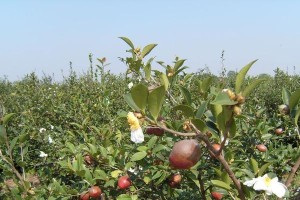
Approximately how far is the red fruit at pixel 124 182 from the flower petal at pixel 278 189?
27.5 inches

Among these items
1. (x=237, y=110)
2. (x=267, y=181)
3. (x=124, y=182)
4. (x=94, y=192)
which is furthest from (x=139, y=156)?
(x=237, y=110)

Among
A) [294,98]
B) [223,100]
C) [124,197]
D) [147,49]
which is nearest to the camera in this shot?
[223,100]

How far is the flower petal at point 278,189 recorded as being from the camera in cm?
104

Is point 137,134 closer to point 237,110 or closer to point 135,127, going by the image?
point 135,127

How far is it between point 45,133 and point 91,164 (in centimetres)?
173

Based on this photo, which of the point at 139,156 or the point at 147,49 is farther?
the point at 147,49

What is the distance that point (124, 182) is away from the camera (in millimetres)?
1583

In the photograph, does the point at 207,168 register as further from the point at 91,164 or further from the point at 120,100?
the point at 120,100

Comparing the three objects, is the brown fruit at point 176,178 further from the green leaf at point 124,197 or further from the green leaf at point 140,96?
the green leaf at point 140,96

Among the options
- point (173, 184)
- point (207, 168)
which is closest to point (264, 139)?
point (207, 168)

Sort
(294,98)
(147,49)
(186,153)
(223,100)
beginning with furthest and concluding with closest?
(147,49) < (294,98) < (186,153) < (223,100)

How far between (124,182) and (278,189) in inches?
28.0

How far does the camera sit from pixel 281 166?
2.03m

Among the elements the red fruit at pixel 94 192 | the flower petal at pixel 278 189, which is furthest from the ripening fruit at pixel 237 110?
the red fruit at pixel 94 192
